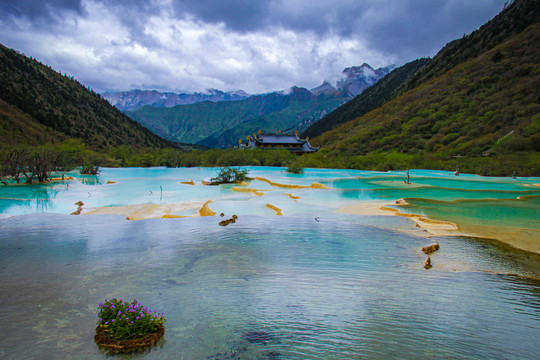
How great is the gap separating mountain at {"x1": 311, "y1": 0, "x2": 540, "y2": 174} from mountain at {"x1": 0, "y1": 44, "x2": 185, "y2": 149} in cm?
4904

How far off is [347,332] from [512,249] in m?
4.96

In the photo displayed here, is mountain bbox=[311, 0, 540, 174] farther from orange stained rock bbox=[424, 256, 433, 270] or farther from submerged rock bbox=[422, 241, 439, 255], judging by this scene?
orange stained rock bbox=[424, 256, 433, 270]

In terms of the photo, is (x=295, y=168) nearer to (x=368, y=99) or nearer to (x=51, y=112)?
(x=51, y=112)

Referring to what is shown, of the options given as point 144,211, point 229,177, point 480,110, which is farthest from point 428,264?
point 480,110

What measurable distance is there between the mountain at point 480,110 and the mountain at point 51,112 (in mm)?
49036

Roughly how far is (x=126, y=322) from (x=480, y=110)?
50274mm

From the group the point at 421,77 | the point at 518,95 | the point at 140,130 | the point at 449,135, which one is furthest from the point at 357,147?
the point at 140,130

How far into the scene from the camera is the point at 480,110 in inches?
1604

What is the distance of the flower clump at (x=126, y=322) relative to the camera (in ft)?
10.2

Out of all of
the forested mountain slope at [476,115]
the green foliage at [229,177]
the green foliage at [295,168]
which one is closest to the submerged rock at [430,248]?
the green foliage at [229,177]

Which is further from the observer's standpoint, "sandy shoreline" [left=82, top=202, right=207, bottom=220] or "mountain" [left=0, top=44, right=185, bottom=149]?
"mountain" [left=0, top=44, right=185, bottom=149]

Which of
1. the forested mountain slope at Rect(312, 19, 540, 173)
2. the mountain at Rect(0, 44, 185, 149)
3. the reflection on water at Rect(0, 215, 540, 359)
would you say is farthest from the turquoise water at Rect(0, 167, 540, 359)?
the mountain at Rect(0, 44, 185, 149)

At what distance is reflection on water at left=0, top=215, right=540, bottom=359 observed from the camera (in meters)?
3.14

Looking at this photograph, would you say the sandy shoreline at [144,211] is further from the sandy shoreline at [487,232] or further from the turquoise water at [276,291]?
the sandy shoreline at [487,232]
